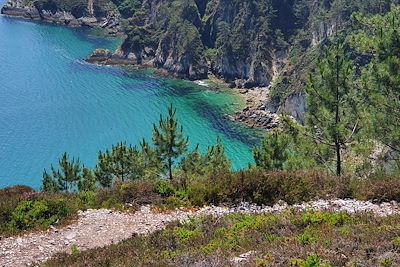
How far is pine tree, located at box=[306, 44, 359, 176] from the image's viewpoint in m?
20.2

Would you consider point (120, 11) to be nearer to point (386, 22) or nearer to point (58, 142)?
point (58, 142)

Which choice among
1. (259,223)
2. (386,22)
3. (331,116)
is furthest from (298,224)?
(386,22)

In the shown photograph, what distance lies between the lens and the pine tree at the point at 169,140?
27.3 meters

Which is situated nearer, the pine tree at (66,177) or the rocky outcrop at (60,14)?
the pine tree at (66,177)

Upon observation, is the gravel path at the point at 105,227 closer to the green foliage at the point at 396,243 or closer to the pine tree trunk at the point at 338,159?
the green foliage at the point at 396,243

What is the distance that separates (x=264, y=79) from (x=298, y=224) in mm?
95663

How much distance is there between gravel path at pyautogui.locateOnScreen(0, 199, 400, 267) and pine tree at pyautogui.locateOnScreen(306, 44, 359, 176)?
21.2ft

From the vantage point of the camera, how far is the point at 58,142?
73750 mm

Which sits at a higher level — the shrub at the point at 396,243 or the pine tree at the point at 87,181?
the shrub at the point at 396,243

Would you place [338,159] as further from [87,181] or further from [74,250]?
[87,181]

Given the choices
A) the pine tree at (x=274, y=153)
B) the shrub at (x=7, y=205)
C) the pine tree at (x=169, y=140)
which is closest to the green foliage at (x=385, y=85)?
Result: the pine tree at (x=274, y=153)

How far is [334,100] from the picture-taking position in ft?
67.2

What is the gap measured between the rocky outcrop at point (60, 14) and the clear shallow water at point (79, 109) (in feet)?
90.1

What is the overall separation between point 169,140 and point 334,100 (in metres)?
Result: 10.6
